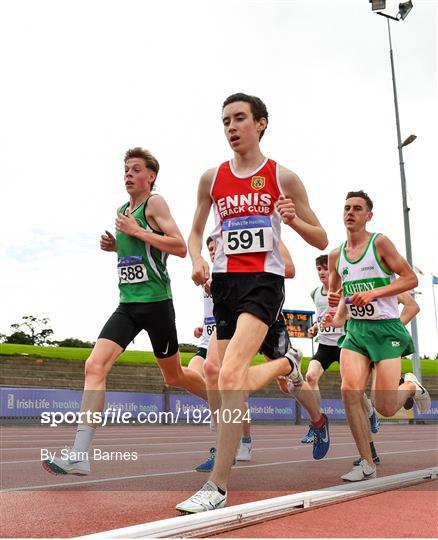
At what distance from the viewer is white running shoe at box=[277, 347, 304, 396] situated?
18.2ft

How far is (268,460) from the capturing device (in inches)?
306

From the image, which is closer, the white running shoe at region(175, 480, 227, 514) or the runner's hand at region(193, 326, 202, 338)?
the white running shoe at region(175, 480, 227, 514)

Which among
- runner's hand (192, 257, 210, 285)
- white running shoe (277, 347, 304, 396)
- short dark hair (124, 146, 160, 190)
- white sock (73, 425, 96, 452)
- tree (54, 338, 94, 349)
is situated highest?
tree (54, 338, 94, 349)

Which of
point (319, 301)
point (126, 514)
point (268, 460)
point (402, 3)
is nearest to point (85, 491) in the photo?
point (126, 514)

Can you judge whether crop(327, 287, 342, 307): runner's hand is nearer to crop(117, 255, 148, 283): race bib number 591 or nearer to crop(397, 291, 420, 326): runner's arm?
crop(397, 291, 420, 326): runner's arm

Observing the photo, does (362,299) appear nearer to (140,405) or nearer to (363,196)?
(363,196)

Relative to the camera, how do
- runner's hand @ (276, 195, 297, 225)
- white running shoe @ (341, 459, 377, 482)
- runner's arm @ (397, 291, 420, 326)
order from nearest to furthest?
runner's hand @ (276, 195, 297, 225) → white running shoe @ (341, 459, 377, 482) → runner's arm @ (397, 291, 420, 326)

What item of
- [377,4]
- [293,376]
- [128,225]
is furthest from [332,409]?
[128,225]

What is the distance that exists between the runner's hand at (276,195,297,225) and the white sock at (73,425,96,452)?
213 cm

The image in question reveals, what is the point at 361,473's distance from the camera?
18.2ft

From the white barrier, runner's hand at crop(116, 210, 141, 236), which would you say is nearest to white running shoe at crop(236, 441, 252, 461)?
the white barrier

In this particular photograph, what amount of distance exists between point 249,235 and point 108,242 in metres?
1.76

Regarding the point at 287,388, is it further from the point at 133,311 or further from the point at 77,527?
the point at 77,527

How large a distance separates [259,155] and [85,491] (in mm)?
2393
